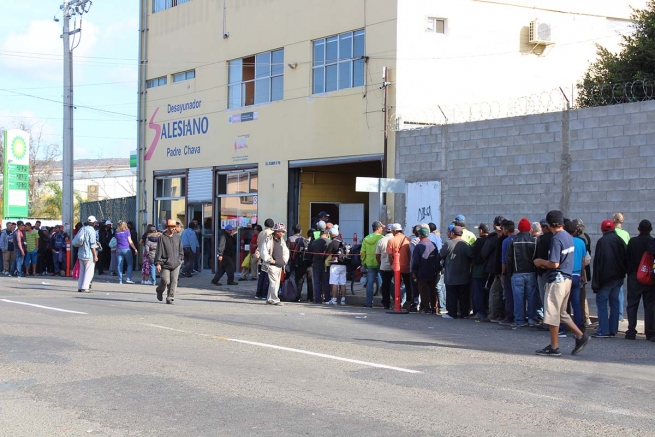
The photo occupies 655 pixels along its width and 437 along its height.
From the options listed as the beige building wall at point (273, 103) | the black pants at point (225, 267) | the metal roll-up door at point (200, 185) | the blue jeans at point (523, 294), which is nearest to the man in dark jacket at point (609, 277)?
the blue jeans at point (523, 294)

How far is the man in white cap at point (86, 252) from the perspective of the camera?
1995 centimetres

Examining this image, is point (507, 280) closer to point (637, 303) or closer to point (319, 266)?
point (637, 303)

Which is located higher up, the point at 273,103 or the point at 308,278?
the point at 273,103

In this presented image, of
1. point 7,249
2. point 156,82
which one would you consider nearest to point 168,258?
point 7,249

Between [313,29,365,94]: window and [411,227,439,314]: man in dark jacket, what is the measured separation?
827cm

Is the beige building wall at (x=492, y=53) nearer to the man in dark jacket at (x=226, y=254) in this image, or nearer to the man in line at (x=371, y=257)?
the man in line at (x=371, y=257)

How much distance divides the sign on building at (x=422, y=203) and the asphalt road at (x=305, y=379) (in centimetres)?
699

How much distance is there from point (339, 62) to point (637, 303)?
44.0 ft

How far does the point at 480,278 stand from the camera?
15312mm

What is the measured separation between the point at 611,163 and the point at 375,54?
306 inches

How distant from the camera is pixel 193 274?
2864 centimetres

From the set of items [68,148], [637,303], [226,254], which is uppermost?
[68,148]

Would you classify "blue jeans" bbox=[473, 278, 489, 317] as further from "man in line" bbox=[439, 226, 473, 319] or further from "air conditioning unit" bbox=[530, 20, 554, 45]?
"air conditioning unit" bbox=[530, 20, 554, 45]

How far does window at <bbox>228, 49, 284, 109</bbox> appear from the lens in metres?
26.6
